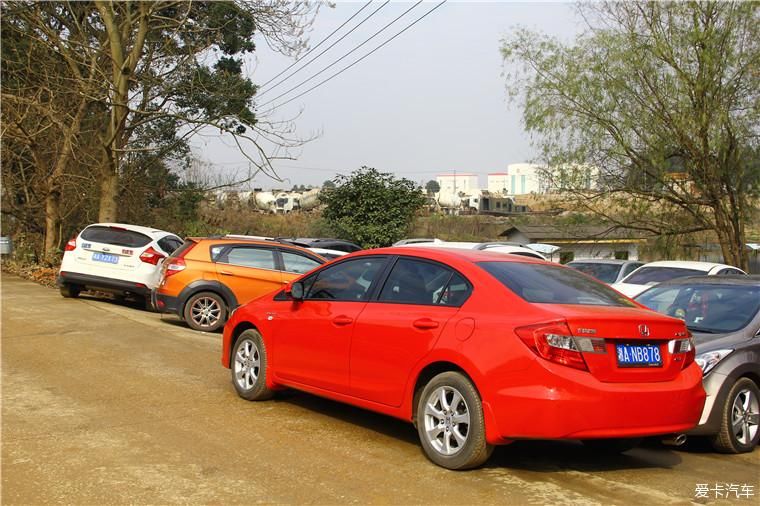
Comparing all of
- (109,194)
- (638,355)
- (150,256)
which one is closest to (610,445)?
(638,355)

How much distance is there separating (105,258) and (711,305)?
36.1ft

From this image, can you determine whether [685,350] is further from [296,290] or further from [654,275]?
[654,275]

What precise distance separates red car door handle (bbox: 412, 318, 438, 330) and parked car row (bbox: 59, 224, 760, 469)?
0.03 ft

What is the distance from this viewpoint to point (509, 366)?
5.18 meters

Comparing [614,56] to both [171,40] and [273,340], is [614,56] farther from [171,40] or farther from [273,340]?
[273,340]

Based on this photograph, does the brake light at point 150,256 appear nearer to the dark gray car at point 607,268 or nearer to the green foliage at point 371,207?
the dark gray car at point 607,268

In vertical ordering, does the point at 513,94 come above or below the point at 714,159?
above

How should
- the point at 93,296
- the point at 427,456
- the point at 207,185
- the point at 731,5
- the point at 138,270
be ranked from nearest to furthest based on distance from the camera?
the point at 427,456, the point at 138,270, the point at 93,296, the point at 731,5, the point at 207,185

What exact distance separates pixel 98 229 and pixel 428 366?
11107 mm

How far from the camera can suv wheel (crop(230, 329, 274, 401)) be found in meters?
7.37

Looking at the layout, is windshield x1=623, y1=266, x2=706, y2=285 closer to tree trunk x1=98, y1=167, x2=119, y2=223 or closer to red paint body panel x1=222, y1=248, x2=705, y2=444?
red paint body panel x1=222, y1=248, x2=705, y2=444

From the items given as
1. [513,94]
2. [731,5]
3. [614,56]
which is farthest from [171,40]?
[731,5]

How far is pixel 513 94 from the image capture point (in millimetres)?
24281

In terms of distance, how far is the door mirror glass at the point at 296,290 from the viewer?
7.07m
